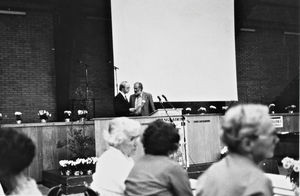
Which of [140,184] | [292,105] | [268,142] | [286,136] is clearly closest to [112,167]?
[140,184]

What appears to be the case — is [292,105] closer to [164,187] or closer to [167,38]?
[167,38]

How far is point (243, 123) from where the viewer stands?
1672 millimetres

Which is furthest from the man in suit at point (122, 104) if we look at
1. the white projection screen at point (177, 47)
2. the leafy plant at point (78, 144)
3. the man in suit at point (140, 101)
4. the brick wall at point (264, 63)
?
the brick wall at point (264, 63)

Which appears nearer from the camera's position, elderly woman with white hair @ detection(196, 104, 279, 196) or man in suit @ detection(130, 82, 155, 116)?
elderly woman with white hair @ detection(196, 104, 279, 196)

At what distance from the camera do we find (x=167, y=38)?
33.0 ft

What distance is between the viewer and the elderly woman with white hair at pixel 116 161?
111 inches

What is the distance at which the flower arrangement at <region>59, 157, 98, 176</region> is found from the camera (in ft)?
23.6

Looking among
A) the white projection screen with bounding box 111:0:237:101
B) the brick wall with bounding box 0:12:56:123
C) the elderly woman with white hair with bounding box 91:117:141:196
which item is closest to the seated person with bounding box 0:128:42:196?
the elderly woman with white hair with bounding box 91:117:141:196

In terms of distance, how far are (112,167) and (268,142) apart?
1443mm

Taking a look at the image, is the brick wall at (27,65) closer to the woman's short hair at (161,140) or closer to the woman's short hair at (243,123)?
the woman's short hair at (161,140)

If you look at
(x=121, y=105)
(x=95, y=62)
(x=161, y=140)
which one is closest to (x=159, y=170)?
(x=161, y=140)

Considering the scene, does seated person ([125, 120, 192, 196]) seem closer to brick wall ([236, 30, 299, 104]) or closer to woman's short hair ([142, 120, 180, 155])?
woman's short hair ([142, 120, 180, 155])

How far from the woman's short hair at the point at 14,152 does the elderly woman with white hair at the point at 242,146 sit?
0.79 metres

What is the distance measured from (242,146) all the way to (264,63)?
12.1m
